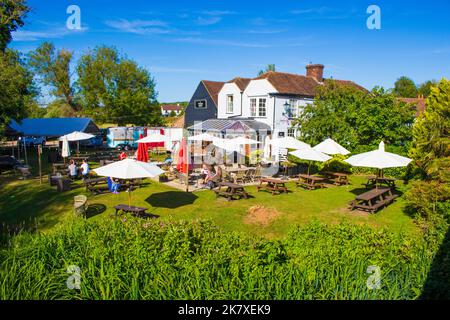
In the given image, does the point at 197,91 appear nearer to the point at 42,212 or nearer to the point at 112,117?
the point at 112,117

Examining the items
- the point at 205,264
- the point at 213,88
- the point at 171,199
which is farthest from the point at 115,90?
the point at 205,264

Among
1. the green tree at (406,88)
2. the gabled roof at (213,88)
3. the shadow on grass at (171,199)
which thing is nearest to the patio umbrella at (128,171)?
the shadow on grass at (171,199)

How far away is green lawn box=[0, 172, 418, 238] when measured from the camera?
12.0 metres

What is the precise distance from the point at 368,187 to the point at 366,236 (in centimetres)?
1229

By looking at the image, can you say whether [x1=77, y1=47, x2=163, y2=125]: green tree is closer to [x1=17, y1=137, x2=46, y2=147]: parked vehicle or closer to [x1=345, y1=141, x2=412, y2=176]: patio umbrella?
[x1=17, y1=137, x2=46, y2=147]: parked vehicle

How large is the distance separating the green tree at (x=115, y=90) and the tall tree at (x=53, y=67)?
8.70 metres

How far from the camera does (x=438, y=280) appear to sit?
18.4ft

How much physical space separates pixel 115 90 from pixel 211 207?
45989 mm

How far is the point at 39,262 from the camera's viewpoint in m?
5.90

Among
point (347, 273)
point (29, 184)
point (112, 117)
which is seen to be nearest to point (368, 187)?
point (347, 273)

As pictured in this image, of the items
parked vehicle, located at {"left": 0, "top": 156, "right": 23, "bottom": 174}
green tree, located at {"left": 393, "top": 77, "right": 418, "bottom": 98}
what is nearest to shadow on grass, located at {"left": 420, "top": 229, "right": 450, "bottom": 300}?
parked vehicle, located at {"left": 0, "top": 156, "right": 23, "bottom": 174}

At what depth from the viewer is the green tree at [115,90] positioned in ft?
171

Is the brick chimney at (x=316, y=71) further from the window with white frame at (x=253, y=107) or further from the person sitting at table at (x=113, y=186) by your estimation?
the person sitting at table at (x=113, y=186)

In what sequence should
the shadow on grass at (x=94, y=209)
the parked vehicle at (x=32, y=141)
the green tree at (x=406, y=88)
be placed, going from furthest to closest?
the green tree at (x=406, y=88) → the parked vehicle at (x=32, y=141) → the shadow on grass at (x=94, y=209)
